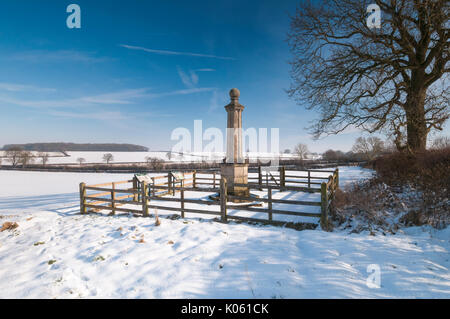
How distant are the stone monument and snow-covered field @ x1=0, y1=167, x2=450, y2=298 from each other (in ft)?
14.8

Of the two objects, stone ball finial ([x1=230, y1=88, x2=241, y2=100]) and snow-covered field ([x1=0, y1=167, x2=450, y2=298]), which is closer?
snow-covered field ([x1=0, y1=167, x2=450, y2=298])

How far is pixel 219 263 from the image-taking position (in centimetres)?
400

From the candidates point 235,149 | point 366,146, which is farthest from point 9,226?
point 366,146

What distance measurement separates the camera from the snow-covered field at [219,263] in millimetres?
3205

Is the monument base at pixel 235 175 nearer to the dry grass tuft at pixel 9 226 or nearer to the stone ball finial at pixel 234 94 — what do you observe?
the stone ball finial at pixel 234 94

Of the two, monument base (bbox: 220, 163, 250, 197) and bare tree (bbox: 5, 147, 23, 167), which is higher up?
bare tree (bbox: 5, 147, 23, 167)

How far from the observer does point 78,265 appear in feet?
13.3

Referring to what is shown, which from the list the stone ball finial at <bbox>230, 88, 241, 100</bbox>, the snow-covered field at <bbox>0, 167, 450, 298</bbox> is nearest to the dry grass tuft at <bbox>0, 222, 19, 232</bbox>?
the snow-covered field at <bbox>0, 167, 450, 298</bbox>

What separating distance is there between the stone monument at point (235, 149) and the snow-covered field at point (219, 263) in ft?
14.8

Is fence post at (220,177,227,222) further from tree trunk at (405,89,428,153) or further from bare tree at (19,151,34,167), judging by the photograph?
bare tree at (19,151,34,167)

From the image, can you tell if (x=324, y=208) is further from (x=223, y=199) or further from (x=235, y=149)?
(x=235, y=149)

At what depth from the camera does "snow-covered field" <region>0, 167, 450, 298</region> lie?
3205mm
